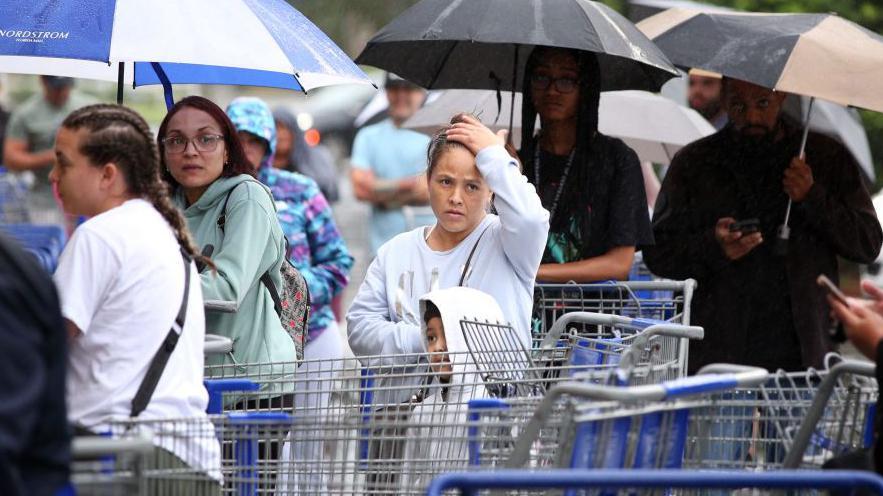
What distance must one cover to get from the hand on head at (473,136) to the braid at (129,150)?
1491 mm

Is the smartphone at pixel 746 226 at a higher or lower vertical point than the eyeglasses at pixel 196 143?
lower

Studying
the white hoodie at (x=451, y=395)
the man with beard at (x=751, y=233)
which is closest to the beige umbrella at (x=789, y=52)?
the man with beard at (x=751, y=233)

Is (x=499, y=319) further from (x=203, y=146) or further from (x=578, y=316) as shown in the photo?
(x=203, y=146)

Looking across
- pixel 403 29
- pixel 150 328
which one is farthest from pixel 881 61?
pixel 150 328

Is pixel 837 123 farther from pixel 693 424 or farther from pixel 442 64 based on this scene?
pixel 693 424

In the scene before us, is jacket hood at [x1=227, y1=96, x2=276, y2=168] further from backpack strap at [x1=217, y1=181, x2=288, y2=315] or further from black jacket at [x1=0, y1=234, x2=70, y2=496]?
black jacket at [x1=0, y1=234, x2=70, y2=496]

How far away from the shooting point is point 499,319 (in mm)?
5281

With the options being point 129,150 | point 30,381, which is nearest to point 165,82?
point 129,150

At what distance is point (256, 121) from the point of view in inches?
333

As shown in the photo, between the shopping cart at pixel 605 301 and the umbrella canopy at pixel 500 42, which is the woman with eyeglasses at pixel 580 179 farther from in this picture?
the umbrella canopy at pixel 500 42

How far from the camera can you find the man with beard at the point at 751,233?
7.44 metres

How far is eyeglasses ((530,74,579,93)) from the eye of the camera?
270 inches

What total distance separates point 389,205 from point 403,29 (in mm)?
5413

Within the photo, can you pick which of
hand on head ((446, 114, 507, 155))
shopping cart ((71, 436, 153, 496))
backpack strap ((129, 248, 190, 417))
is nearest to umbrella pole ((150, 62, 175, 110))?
hand on head ((446, 114, 507, 155))
